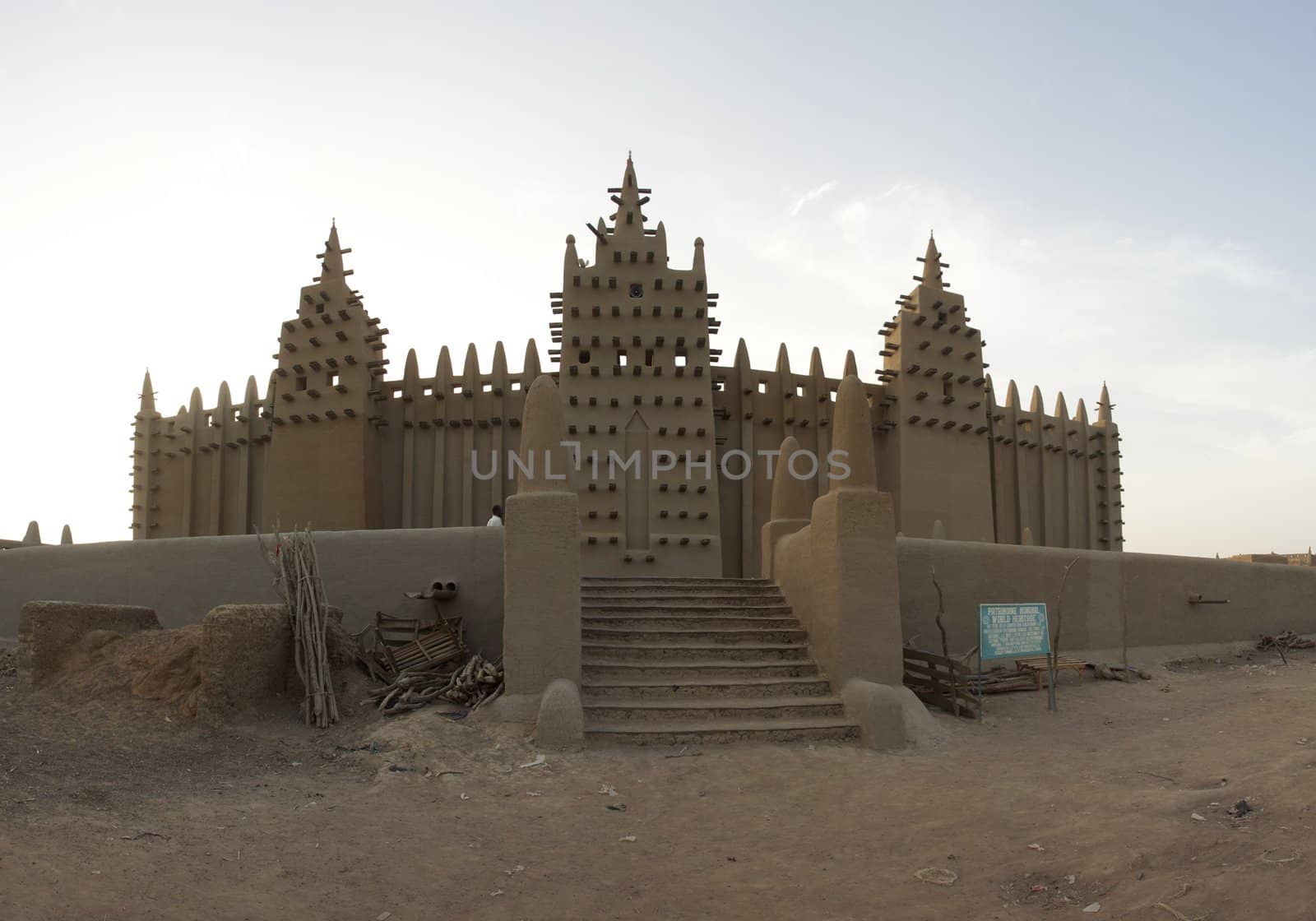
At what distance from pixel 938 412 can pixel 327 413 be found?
37.6ft

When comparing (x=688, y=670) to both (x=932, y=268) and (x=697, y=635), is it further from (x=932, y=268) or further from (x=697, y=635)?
(x=932, y=268)

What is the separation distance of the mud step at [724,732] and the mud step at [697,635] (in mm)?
1688

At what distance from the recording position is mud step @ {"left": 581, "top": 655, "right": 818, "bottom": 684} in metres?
10.3

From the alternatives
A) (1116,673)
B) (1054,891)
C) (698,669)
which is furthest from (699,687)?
(1116,673)

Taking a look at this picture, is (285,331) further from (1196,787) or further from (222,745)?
(1196,787)

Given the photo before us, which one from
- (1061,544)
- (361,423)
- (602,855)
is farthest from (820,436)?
(602,855)

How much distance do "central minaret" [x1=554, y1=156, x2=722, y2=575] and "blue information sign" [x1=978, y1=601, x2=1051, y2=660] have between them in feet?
22.5

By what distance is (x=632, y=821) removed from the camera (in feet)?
24.0

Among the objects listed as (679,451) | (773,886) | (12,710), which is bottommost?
(773,886)

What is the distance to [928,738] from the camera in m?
9.54

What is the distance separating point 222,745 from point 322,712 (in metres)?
0.98

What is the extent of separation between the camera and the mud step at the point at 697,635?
11.3 m

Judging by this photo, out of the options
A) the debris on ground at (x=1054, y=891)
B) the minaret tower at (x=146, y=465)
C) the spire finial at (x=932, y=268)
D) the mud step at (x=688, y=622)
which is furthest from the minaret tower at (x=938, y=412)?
the minaret tower at (x=146, y=465)

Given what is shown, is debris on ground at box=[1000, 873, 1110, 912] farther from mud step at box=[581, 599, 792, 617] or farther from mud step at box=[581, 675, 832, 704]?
mud step at box=[581, 599, 792, 617]
